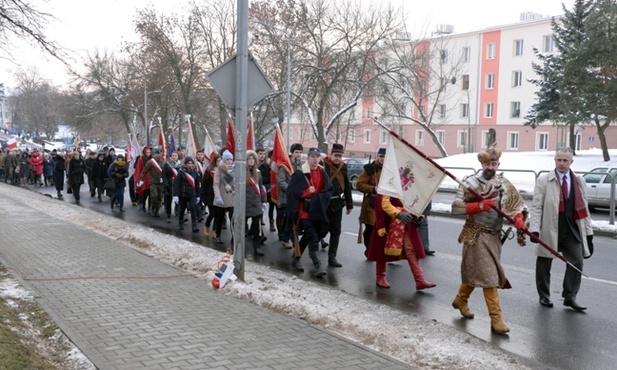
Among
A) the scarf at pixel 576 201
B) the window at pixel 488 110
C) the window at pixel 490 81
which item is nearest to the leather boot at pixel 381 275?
the scarf at pixel 576 201

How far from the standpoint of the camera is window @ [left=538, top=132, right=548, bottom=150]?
52.0 m

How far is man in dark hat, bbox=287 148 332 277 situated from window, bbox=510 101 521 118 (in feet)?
158

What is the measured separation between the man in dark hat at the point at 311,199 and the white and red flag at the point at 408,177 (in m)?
1.73

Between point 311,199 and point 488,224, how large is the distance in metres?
3.36

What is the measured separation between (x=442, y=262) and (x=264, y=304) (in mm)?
4153

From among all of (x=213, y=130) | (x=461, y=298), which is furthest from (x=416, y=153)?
(x=213, y=130)

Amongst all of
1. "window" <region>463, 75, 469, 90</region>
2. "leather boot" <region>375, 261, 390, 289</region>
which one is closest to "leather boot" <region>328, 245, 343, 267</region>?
"leather boot" <region>375, 261, 390, 289</region>

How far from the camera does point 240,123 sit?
24.8ft

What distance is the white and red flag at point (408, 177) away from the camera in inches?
279

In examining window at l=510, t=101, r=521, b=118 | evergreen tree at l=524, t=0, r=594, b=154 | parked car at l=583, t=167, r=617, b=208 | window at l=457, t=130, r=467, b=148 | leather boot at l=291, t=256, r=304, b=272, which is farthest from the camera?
window at l=457, t=130, r=467, b=148

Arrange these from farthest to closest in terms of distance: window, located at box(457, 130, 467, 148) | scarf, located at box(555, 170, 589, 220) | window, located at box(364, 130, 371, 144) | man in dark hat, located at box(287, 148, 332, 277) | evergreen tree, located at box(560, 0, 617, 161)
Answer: window, located at box(364, 130, 371, 144), window, located at box(457, 130, 467, 148), evergreen tree, located at box(560, 0, 617, 161), man in dark hat, located at box(287, 148, 332, 277), scarf, located at box(555, 170, 589, 220)

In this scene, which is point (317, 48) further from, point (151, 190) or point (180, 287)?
point (180, 287)

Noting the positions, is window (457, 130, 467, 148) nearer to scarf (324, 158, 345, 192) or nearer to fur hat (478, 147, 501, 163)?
scarf (324, 158, 345, 192)

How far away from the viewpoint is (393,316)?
254 inches
